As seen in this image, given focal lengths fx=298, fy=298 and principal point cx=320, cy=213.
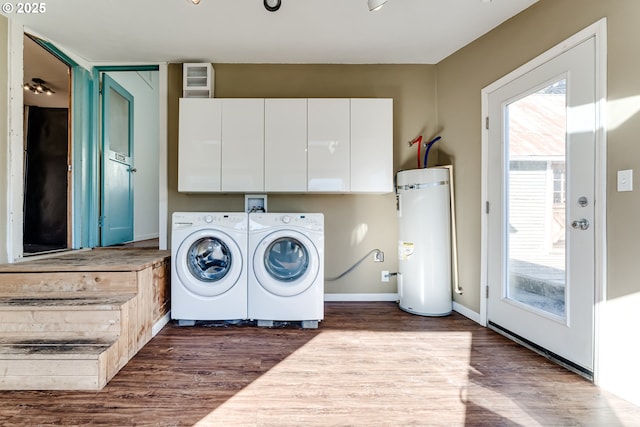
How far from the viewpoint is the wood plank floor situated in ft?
4.44

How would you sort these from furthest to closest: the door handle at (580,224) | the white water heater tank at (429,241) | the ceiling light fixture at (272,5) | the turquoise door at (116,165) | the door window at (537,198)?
the turquoise door at (116,165) < the white water heater tank at (429,241) < the ceiling light fixture at (272,5) < the door window at (537,198) < the door handle at (580,224)

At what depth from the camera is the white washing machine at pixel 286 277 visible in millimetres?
2357

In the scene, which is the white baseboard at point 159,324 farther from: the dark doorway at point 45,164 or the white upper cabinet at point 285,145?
the dark doorway at point 45,164

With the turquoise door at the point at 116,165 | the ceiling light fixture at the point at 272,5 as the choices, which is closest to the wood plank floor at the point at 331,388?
the turquoise door at the point at 116,165

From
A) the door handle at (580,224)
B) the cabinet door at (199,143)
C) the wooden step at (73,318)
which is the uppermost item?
the cabinet door at (199,143)

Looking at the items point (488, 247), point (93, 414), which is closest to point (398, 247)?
point (488, 247)

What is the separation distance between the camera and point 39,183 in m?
4.03

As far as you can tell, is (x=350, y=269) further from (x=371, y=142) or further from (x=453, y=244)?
(x=371, y=142)

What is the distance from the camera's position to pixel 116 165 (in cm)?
336

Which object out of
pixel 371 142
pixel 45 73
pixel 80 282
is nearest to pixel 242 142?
pixel 371 142

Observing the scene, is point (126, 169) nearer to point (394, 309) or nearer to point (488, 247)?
point (394, 309)

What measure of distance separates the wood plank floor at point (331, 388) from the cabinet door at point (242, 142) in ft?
4.37

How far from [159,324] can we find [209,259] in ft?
1.99

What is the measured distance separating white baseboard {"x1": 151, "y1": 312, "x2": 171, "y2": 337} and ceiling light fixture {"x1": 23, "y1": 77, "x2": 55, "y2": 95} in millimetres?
3521
